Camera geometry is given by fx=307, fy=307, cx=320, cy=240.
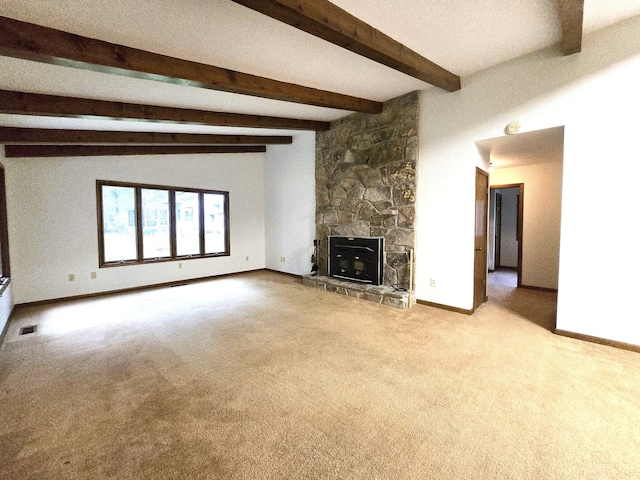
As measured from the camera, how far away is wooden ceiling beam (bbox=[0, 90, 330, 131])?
2945mm

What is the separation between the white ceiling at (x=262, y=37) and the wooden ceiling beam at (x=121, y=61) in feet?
0.21

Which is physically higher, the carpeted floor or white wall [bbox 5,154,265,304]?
white wall [bbox 5,154,265,304]

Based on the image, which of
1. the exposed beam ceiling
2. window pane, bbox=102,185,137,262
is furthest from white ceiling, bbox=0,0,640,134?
window pane, bbox=102,185,137,262

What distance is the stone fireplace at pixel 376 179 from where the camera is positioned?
4469 millimetres

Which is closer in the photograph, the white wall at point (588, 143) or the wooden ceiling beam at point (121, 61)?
the wooden ceiling beam at point (121, 61)

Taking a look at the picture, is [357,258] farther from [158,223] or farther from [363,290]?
[158,223]

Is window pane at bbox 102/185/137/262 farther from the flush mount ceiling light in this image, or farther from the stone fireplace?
the flush mount ceiling light

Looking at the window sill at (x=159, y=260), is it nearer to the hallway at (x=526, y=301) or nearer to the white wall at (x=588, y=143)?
the white wall at (x=588, y=143)

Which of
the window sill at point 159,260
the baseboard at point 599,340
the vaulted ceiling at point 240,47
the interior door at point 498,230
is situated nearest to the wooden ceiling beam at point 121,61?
the vaulted ceiling at point 240,47

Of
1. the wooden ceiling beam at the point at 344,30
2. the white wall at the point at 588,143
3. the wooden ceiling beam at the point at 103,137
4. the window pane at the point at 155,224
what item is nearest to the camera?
the wooden ceiling beam at the point at 344,30

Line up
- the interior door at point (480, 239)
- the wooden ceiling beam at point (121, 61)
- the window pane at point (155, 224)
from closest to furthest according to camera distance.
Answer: the wooden ceiling beam at point (121, 61), the interior door at point (480, 239), the window pane at point (155, 224)

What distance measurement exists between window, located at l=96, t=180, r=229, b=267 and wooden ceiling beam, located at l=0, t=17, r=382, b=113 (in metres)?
3.35

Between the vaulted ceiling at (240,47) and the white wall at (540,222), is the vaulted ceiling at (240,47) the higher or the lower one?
the higher one

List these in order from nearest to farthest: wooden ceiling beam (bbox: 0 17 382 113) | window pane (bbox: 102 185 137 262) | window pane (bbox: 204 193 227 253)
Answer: wooden ceiling beam (bbox: 0 17 382 113)
window pane (bbox: 102 185 137 262)
window pane (bbox: 204 193 227 253)
